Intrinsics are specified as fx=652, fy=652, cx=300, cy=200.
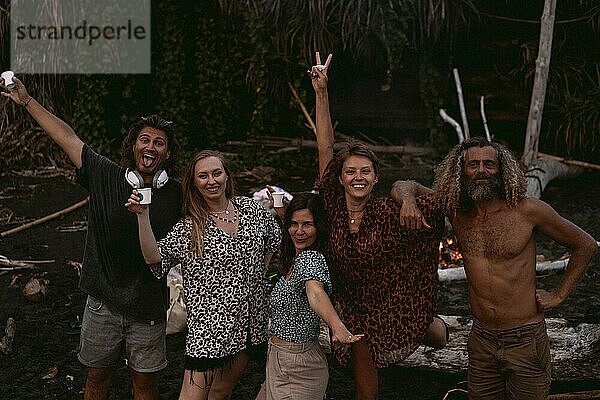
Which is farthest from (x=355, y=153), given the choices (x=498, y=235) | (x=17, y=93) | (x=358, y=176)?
(x=17, y=93)

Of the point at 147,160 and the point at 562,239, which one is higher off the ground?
the point at 147,160

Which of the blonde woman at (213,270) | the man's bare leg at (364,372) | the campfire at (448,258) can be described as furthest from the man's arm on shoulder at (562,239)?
the campfire at (448,258)

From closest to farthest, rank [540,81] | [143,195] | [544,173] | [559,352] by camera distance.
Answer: [143,195], [559,352], [540,81], [544,173]

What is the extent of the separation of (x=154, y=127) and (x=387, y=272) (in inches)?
58.2

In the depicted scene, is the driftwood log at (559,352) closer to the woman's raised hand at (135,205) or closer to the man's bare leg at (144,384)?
the man's bare leg at (144,384)

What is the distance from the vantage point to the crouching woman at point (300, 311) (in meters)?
3.31

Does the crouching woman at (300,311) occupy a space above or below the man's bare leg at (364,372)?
above

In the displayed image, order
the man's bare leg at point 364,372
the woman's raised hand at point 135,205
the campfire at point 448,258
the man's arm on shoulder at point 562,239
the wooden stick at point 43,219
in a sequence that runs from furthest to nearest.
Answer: the wooden stick at point 43,219 → the campfire at point 448,258 → the man's bare leg at point 364,372 → the man's arm on shoulder at point 562,239 → the woman's raised hand at point 135,205

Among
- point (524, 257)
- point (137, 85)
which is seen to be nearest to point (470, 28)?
point (137, 85)

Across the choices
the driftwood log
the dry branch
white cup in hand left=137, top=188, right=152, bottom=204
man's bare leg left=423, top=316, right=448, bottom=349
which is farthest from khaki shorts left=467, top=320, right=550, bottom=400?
the dry branch

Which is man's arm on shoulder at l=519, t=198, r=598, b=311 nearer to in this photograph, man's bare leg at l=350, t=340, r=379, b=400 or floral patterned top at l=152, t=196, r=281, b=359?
man's bare leg at l=350, t=340, r=379, b=400

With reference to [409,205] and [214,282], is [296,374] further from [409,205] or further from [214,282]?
[409,205]

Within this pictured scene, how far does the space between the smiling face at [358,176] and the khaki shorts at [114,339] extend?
4.16ft

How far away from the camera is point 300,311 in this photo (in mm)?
3400
